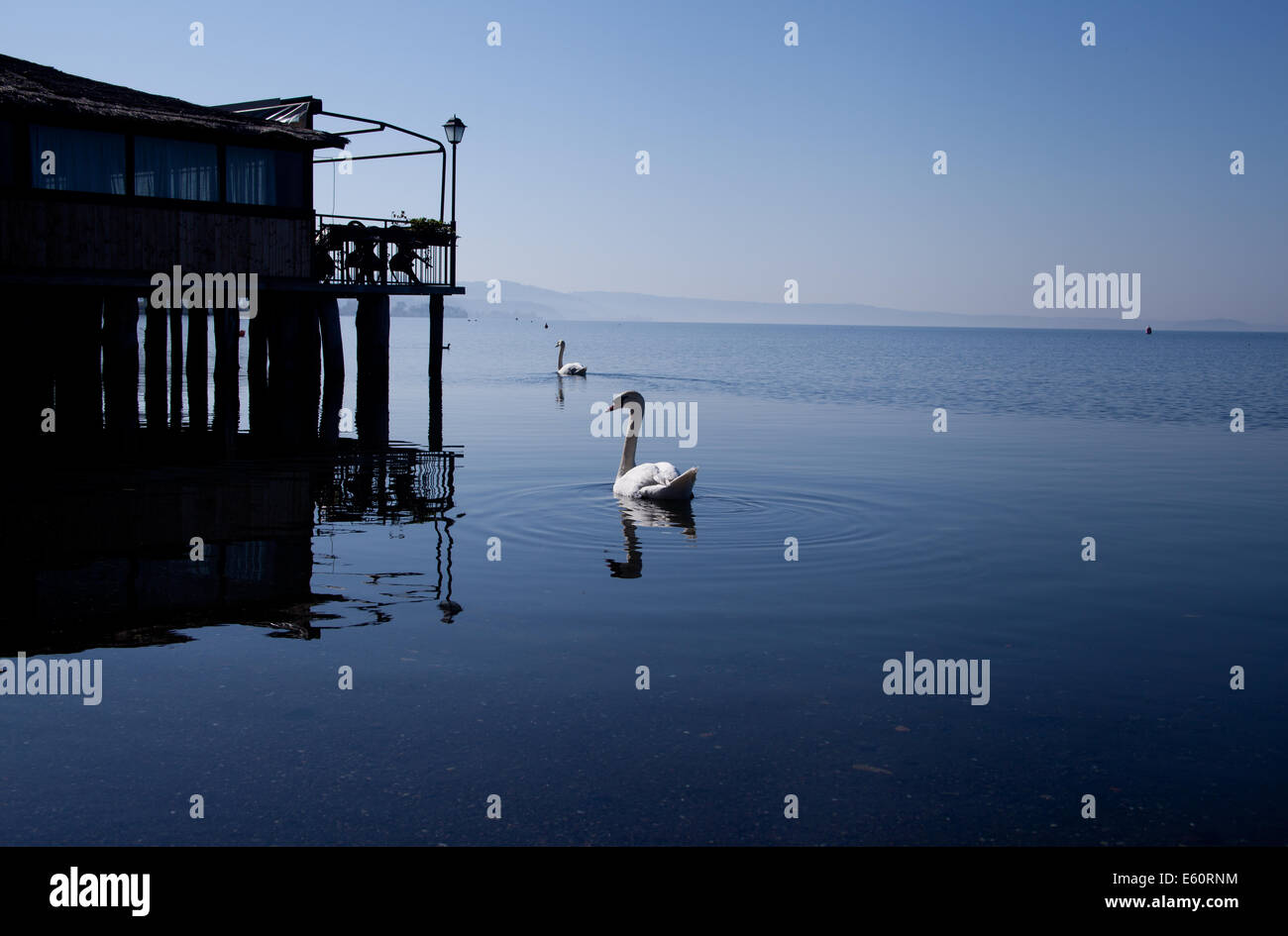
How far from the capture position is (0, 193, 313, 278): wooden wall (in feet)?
69.4

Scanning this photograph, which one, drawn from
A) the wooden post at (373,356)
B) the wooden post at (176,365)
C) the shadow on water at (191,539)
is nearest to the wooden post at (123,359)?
the shadow on water at (191,539)

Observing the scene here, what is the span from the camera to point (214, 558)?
42.7 feet

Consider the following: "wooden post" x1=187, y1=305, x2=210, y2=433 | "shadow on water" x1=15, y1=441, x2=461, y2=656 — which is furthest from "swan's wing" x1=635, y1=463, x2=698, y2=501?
"wooden post" x1=187, y1=305, x2=210, y2=433

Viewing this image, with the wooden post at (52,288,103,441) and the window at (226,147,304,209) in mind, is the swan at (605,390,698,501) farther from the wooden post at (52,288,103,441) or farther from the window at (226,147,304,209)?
the wooden post at (52,288,103,441)

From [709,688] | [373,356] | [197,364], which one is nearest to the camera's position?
[709,688]

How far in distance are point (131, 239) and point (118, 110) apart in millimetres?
2308

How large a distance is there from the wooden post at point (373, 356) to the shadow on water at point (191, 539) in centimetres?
996

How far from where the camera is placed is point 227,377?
23609 millimetres

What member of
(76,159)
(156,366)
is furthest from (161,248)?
(156,366)

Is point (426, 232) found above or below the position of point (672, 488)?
above

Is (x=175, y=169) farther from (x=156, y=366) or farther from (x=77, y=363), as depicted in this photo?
(x=77, y=363)
